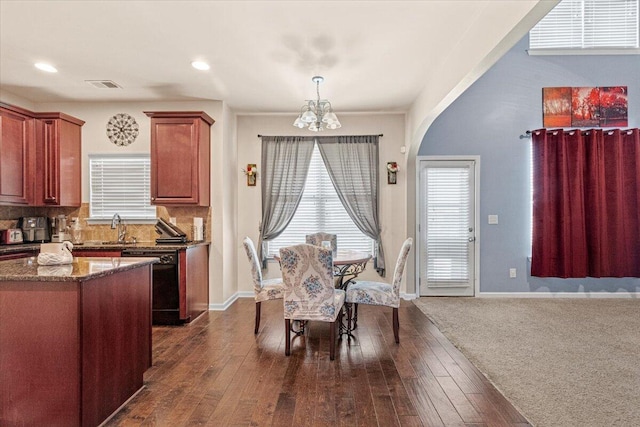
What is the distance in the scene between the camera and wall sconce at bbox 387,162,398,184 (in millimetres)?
5379

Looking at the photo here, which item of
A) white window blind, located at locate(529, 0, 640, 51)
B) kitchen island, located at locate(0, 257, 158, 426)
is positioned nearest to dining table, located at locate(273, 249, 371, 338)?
kitchen island, located at locate(0, 257, 158, 426)

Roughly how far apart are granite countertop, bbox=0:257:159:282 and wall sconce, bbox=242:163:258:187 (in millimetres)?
2972

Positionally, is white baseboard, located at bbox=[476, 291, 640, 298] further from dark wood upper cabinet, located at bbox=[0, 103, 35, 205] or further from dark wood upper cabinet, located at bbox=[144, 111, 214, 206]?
dark wood upper cabinet, located at bbox=[0, 103, 35, 205]

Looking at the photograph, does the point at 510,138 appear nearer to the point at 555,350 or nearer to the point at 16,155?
the point at 555,350

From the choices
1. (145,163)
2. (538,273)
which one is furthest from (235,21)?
(538,273)

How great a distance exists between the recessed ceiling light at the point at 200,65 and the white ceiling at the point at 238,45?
0.07 metres

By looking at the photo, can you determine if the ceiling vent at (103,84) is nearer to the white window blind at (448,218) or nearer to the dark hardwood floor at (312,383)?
the dark hardwood floor at (312,383)

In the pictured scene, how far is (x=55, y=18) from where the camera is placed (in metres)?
2.83

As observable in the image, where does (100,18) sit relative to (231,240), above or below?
above

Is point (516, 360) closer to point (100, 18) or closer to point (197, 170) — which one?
point (197, 170)

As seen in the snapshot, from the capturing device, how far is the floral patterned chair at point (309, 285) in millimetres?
3113

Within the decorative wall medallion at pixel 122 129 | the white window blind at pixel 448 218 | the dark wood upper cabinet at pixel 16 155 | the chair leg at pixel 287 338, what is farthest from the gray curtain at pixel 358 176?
the dark wood upper cabinet at pixel 16 155

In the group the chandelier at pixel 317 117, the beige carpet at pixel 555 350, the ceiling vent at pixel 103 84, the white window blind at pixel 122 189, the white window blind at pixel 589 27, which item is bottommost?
the beige carpet at pixel 555 350

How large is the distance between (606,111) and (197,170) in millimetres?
5885
